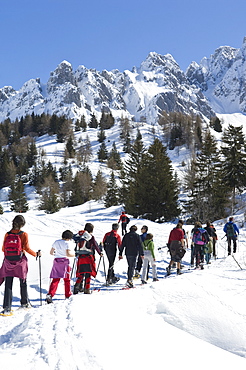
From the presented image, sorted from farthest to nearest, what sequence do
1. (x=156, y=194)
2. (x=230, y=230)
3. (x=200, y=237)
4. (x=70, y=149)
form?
(x=70, y=149) → (x=156, y=194) → (x=230, y=230) → (x=200, y=237)

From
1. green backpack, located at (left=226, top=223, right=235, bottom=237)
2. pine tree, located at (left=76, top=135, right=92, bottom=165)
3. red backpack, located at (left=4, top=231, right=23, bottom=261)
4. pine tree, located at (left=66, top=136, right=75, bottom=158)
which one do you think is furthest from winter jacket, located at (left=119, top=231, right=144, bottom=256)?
pine tree, located at (left=66, top=136, right=75, bottom=158)

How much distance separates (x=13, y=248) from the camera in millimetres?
5480

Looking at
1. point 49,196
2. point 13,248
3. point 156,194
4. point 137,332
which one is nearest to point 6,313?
point 13,248

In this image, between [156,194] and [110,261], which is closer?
[110,261]

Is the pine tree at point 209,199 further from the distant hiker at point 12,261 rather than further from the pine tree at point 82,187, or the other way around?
the distant hiker at point 12,261

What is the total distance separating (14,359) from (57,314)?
4.77 feet

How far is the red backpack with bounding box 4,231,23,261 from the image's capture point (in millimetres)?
5477

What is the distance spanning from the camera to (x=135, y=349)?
3350 millimetres

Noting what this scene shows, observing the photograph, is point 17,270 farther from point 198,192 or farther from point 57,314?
point 198,192

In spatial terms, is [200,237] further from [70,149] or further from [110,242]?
[70,149]

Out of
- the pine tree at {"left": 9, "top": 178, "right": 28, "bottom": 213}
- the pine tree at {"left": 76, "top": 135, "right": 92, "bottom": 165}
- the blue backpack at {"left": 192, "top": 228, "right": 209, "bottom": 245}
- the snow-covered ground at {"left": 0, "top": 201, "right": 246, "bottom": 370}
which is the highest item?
the pine tree at {"left": 76, "top": 135, "right": 92, "bottom": 165}

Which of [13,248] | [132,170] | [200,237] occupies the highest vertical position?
[132,170]

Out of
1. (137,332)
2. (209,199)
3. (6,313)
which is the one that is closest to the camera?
(137,332)

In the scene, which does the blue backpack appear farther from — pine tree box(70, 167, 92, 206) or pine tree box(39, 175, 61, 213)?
pine tree box(70, 167, 92, 206)
